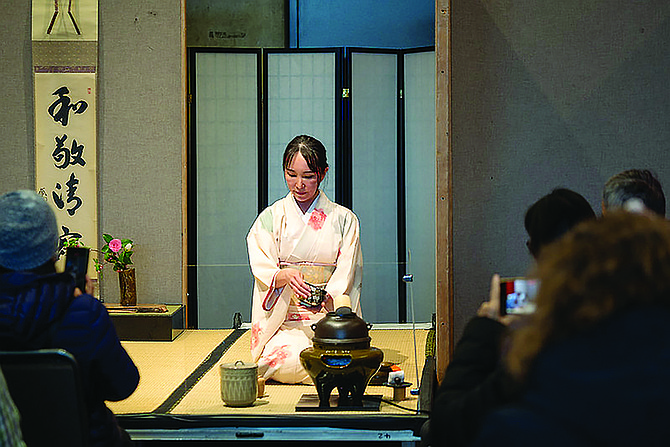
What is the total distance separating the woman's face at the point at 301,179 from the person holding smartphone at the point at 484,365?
211 cm

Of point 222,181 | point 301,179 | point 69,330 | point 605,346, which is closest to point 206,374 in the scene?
point 301,179

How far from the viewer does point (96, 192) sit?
5004 millimetres

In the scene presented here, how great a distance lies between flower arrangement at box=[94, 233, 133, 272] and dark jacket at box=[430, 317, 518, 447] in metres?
3.40

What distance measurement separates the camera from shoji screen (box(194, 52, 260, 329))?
5.89 m

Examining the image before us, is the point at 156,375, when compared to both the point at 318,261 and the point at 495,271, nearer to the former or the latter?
the point at 318,261

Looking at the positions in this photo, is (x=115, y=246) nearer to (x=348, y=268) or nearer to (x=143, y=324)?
(x=143, y=324)

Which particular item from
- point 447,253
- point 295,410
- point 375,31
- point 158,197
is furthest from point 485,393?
point 375,31

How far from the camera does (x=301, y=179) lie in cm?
407

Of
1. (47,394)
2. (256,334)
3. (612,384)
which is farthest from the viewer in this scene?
(256,334)

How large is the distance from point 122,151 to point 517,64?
234 centimetres

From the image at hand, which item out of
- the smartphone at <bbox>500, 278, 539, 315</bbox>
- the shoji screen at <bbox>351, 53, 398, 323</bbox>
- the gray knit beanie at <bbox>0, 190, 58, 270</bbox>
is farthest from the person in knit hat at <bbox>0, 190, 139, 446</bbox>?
the shoji screen at <bbox>351, 53, 398, 323</bbox>

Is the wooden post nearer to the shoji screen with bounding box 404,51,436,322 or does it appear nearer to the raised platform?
the raised platform

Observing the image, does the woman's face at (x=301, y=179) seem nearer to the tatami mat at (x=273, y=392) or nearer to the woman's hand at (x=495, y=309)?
the tatami mat at (x=273, y=392)

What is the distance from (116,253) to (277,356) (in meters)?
1.48
